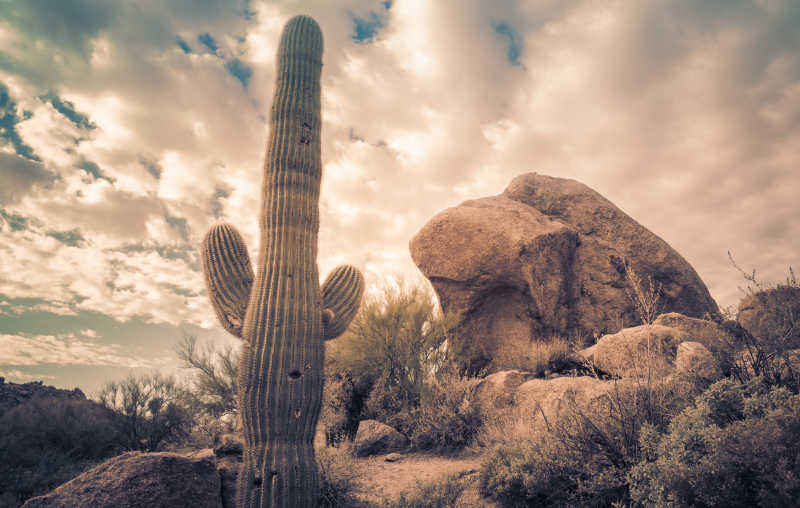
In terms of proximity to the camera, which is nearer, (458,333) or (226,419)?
(226,419)

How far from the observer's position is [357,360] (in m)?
10.3

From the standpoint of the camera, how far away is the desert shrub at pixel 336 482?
5391mm

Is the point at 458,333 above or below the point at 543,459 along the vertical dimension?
above

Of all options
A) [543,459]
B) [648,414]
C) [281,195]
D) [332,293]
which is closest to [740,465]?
[648,414]

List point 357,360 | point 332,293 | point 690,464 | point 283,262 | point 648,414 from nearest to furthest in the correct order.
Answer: point 690,464 < point 648,414 < point 283,262 < point 332,293 < point 357,360

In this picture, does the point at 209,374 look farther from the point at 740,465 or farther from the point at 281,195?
the point at 740,465

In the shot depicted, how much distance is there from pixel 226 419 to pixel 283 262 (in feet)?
23.6

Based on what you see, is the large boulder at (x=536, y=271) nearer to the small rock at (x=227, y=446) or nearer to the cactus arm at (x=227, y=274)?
the cactus arm at (x=227, y=274)

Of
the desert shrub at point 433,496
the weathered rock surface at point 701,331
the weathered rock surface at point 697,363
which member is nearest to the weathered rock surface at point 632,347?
the weathered rock surface at point 701,331

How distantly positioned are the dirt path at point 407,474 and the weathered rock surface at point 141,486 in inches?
83.3

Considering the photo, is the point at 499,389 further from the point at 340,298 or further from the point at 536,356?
the point at 340,298

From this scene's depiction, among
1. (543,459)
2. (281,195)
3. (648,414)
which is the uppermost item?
(281,195)

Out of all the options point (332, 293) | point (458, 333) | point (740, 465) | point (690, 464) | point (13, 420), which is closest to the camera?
point (740, 465)

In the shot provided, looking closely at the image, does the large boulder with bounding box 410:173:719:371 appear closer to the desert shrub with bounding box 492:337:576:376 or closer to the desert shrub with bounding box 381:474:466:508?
the desert shrub with bounding box 492:337:576:376
